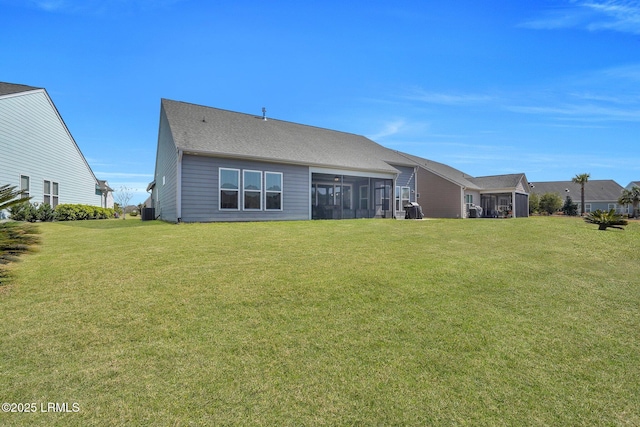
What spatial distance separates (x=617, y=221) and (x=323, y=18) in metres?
13.2

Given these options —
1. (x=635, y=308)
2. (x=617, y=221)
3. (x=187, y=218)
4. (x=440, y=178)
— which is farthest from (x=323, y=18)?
(x=440, y=178)

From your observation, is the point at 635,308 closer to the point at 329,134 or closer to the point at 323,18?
the point at 323,18

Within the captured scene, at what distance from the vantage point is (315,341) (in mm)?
3098

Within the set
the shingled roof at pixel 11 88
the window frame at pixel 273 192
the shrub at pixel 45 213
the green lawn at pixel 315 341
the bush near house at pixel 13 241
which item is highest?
the shingled roof at pixel 11 88

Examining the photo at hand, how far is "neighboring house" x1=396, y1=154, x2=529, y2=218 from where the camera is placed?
25391mm

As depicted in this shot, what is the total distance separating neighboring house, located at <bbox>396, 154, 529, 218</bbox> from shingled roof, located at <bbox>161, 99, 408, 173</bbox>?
687 cm

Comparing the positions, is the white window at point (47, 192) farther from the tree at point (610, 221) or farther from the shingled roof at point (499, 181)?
the shingled roof at point (499, 181)

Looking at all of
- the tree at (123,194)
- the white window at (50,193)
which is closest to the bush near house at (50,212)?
the white window at (50,193)

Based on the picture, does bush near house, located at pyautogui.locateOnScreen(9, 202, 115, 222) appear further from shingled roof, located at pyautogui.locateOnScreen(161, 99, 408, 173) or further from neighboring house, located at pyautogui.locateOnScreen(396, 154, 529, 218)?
neighboring house, located at pyautogui.locateOnScreen(396, 154, 529, 218)

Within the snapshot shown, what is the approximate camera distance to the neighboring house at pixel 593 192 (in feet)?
162

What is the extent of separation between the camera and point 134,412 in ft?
6.92

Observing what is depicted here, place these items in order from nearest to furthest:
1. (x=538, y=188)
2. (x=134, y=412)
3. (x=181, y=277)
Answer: (x=134, y=412)
(x=181, y=277)
(x=538, y=188)

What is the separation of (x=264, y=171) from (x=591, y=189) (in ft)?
206

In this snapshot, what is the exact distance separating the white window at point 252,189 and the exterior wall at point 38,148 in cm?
1057
